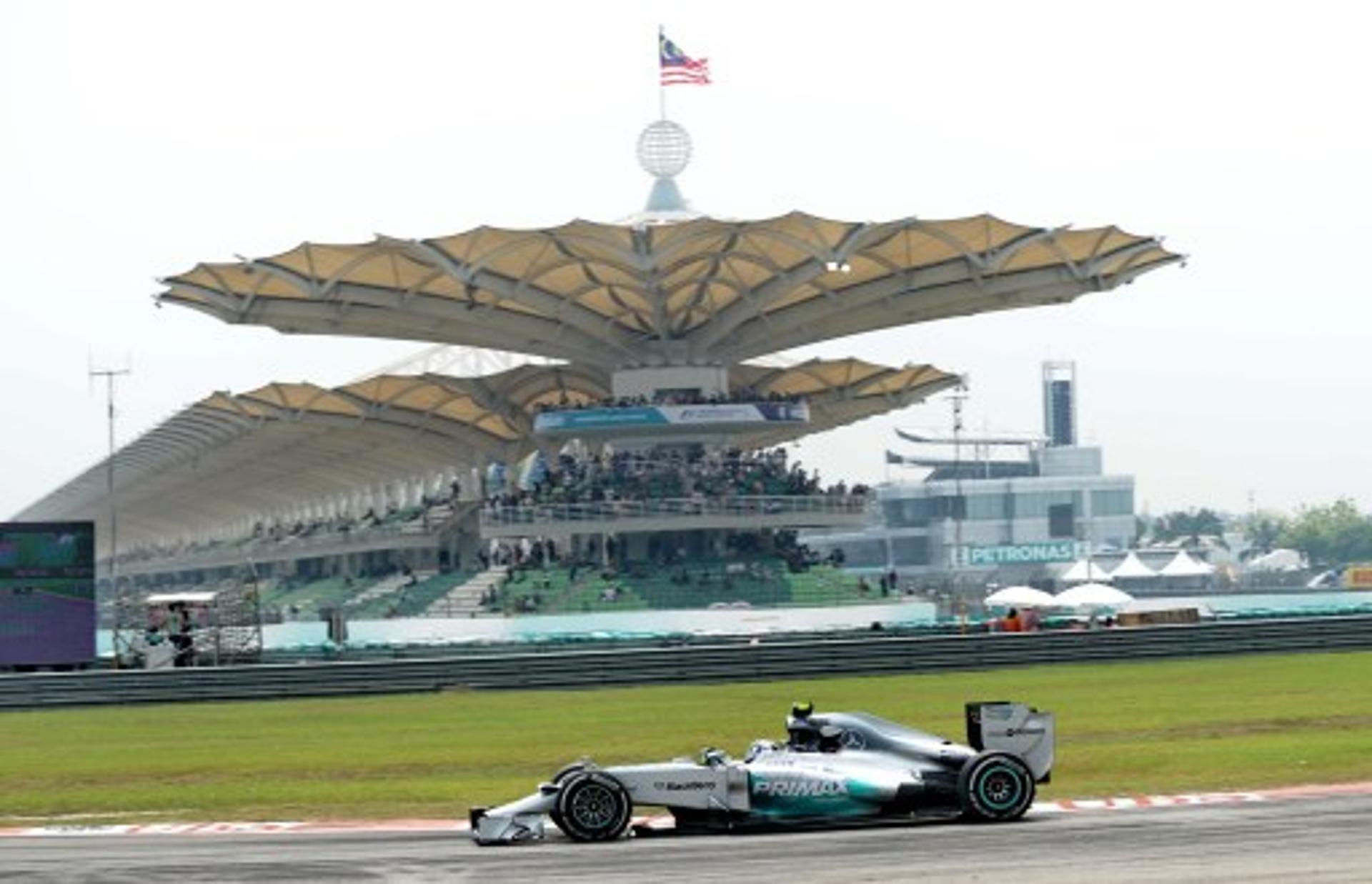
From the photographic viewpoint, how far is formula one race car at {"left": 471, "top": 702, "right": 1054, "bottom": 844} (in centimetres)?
1953

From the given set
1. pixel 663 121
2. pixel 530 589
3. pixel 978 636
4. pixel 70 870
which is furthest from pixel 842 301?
pixel 70 870

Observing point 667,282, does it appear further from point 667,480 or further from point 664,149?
point 664,149

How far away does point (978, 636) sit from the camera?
4828 cm

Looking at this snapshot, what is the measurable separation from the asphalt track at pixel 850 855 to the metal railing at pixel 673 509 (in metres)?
75.4

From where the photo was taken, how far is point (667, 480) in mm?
98875

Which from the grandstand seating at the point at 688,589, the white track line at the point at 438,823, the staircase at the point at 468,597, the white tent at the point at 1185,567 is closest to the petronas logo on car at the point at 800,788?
the white track line at the point at 438,823

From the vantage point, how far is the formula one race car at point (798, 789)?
19531 mm

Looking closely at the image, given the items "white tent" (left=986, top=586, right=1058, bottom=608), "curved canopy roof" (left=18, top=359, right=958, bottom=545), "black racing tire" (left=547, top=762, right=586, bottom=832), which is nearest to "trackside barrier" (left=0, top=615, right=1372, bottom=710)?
"white tent" (left=986, top=586, right=1058, bottom=608)

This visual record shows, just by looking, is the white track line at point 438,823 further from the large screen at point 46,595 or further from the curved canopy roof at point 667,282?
the curved canopy roof at point 667,282

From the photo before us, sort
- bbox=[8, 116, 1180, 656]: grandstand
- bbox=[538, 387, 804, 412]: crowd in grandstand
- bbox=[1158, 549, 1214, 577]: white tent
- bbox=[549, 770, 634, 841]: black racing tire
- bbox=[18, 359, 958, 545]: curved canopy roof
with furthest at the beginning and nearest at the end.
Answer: bbox=[1158, 549, 1214, 577]: white tent → bbox=[18, 359, 958, 545]: curved canopy roof → bbox=[538, 387, 804, 412]: crowd in grandstand → bbox=[8, 116, 1180, 656]: grandstand → bbox=[549, 770, 634, 841]: black racing tire

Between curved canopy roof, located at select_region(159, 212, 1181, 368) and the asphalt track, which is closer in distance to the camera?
the asphalt track

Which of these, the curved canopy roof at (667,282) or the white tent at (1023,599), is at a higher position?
the curved canopy roof at (667,282)

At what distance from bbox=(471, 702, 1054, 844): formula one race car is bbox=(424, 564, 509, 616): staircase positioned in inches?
2997

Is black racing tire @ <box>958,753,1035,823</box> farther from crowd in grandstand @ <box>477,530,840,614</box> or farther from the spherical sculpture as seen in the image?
the spherical sculpture
